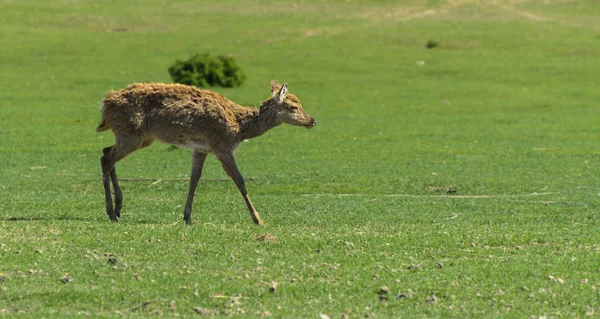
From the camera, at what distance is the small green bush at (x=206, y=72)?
37000 millimetres

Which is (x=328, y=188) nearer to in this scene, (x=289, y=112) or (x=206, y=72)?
(x=289, y=112)

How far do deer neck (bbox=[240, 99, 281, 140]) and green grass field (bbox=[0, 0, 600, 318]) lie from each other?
1196 millimetres

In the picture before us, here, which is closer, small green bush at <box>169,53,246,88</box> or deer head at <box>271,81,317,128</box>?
deer head at <box>271,81,317,128</box>

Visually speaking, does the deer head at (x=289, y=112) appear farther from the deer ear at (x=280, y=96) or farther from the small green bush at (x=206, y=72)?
the small green bush at (x=206, y=72)

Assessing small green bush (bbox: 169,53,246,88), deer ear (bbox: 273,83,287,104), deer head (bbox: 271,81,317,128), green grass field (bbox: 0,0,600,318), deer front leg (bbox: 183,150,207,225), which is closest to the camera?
green grass field (bbox: 0,0,600,318)

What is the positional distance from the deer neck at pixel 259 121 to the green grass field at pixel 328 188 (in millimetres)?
1196

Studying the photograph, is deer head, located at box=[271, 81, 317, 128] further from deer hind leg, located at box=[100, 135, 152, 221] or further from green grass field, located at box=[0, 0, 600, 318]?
deer hind leg, located at box=[100, 135, 152, 221]

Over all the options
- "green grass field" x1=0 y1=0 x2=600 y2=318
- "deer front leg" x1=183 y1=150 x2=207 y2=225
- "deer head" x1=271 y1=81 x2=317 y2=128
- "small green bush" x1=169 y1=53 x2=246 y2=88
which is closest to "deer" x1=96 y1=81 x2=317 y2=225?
"deer front leg" x1=183 y1=150 x2=207 y2=225

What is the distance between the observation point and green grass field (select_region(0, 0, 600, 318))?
9406mm

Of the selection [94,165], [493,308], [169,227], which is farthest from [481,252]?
[94,165]

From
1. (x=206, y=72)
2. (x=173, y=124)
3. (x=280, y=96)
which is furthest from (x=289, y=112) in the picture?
(x=206, y=72)

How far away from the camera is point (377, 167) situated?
21766 millimetres

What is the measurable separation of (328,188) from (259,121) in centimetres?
471

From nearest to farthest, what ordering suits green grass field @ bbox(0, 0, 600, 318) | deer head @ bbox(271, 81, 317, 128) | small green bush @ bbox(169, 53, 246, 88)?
green grass field @ bbox(0, 0, 600, 318)
deer head @ bbox(271, 81, 317, 128)
small green bush @ bbox(169, 53, 246, 88)
